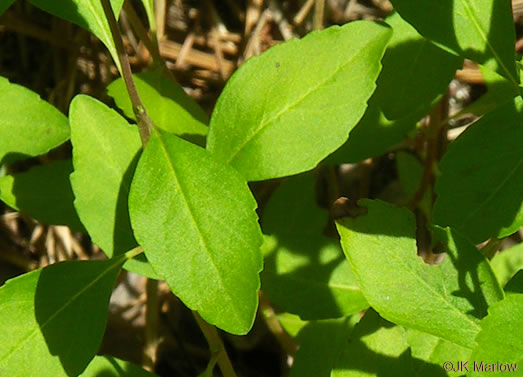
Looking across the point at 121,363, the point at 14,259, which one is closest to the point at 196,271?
the point at 121,363

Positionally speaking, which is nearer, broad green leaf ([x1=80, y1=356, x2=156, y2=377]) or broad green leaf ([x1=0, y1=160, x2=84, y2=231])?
broad green leaf ([x1=80, y1=356, x2=156, y2=377])

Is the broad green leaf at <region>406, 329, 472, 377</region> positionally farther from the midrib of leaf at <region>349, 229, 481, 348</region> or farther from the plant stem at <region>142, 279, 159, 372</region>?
the plant stem at <region>142, 279, 159, 372</region>

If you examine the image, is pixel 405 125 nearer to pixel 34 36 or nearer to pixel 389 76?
pixel 389 76

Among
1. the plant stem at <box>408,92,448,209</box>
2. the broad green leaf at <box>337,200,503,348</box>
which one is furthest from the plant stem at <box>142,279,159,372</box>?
the broad green leaf at <box>337,200,503,348</box>

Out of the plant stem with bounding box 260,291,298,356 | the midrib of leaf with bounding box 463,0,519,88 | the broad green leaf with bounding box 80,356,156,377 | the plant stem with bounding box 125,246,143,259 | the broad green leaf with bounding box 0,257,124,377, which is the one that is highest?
the midrib of leaf with bounding box 463,0,519,88

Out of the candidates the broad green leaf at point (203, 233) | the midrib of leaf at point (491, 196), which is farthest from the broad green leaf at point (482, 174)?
the broad green leaf at point (203, 233)

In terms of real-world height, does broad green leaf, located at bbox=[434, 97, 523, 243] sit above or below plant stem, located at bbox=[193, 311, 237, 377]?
above

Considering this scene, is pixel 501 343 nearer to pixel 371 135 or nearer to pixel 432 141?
pixel 371 135
